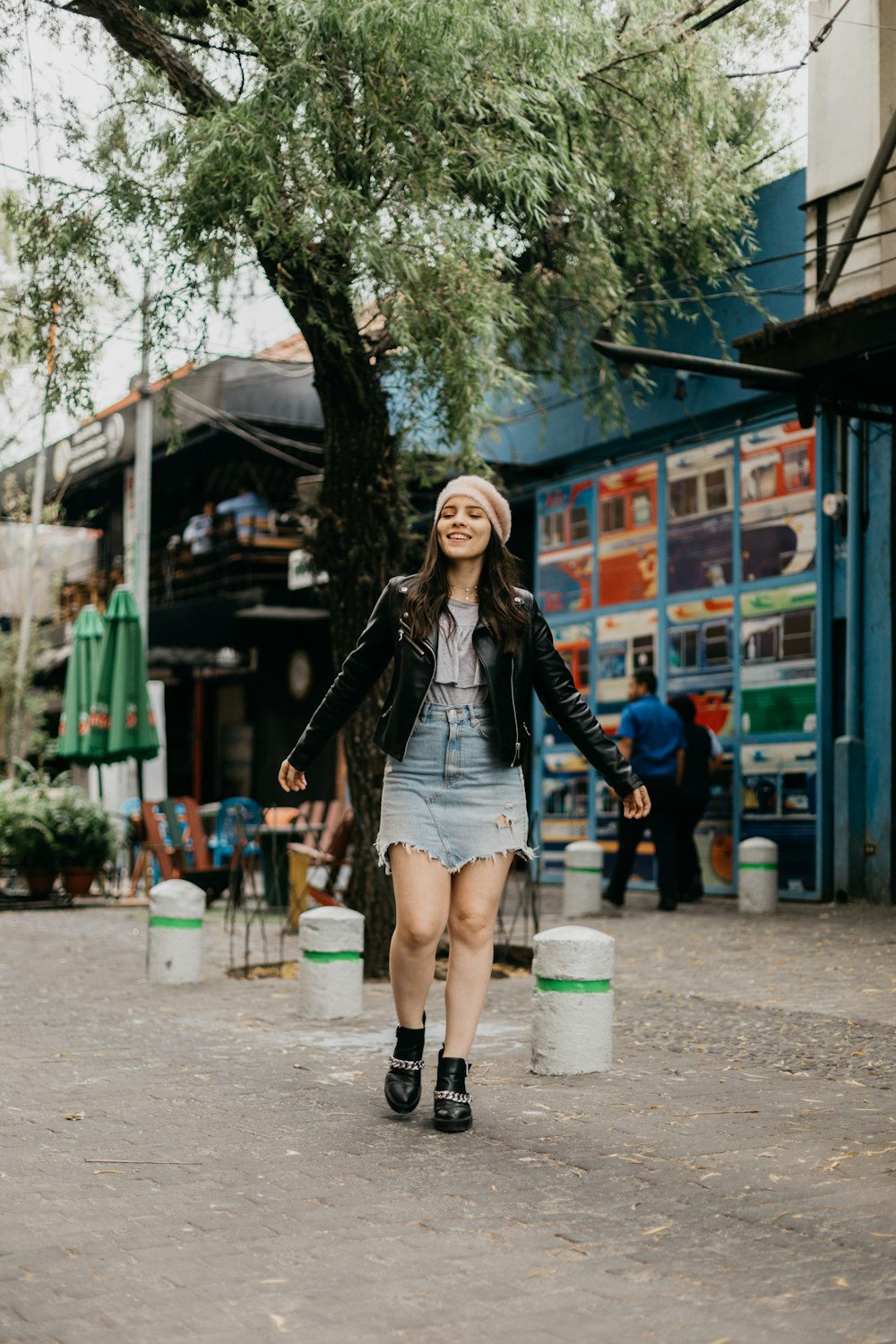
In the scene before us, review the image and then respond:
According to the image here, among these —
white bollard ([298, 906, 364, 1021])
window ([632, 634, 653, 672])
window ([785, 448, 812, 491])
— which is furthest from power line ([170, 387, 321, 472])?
white bollard ([298, 906, 364, 1021])

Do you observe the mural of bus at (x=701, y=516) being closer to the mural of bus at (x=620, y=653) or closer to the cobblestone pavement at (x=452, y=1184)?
the mural of bus at (x=620, y=653)

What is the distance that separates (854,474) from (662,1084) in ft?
28.4

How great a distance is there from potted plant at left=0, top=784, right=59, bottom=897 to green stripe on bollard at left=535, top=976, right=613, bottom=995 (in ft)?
33.1

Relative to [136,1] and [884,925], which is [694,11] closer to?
[136,1]

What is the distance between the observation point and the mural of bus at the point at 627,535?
1620cm

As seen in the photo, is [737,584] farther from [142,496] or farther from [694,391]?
[142,496]

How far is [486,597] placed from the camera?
5.38 m

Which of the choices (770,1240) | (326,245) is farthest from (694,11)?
(770,1240)

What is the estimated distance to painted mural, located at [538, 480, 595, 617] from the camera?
17234 mm

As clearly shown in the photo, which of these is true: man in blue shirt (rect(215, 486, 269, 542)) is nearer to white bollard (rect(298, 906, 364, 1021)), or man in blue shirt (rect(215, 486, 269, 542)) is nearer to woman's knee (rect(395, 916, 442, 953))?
white bollard (rect(298, 906, 364, 1021))

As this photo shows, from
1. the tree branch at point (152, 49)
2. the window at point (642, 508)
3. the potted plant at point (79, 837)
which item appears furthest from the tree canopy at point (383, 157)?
the potted plant at point (79, 837)

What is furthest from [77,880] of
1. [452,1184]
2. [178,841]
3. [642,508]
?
[452,1184]

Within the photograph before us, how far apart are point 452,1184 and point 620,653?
1252cm

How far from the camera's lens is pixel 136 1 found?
8.97m
